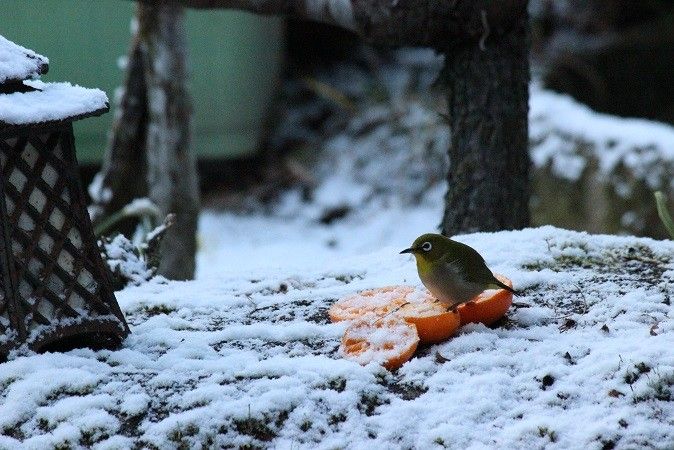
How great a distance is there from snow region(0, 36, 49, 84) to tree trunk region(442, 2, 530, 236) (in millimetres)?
1761

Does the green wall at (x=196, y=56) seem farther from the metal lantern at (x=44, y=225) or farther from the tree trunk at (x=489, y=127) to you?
the metal lantern at (x=44, y=225)

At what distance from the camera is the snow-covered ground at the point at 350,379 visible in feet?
8.36

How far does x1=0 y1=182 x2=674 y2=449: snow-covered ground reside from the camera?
2549mm

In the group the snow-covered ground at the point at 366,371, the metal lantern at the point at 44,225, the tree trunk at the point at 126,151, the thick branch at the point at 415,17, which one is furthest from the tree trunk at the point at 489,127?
the tree trunk at the point at 126,151

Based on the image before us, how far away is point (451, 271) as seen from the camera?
10.1 feet

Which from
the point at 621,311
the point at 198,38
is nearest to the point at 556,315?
the point at 621,311

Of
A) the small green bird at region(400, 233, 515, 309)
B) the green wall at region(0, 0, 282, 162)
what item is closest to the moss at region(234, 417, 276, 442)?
the small green bird at region(400, 233, 515, 309)

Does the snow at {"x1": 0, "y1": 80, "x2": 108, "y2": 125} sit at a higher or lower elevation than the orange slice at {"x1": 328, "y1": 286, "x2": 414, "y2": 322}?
higher

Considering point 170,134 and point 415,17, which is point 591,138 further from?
point 415,17

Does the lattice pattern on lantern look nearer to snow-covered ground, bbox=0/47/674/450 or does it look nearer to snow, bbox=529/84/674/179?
snow-covered ground, bbox=0/47/674/450

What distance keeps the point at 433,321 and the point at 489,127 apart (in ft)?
4.63

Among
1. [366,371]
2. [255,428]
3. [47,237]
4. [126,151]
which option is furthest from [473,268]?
[126,151]

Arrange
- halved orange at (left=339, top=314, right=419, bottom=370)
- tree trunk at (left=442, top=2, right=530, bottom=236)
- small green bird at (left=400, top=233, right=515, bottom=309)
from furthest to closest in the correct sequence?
tree trunk at (left=442, top=2, right=530, bottom=236) < small green bird at (left=400, top=233, right=515, bottom=309) < halved orange at (left=339, top=314, right=419, bottom=370)

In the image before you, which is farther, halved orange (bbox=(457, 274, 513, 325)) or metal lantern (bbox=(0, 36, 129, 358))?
halved orange (bbox=(457, 274, 513, 325))
